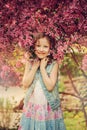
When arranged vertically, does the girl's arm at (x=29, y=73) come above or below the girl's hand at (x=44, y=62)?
below

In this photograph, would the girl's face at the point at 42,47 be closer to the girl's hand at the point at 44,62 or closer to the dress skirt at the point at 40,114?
the girl's hand at the point at 44,62

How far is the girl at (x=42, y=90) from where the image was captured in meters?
2.59

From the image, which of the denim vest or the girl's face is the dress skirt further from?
the girl's face

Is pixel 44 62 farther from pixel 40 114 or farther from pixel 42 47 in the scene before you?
pixel 40 114

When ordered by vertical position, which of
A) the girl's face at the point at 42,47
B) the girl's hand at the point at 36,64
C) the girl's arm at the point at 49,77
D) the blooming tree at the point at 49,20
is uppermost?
the blooming tree at the point at 49,20

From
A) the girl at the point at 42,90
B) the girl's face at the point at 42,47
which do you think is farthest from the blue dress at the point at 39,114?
the girl's face at the point at 42,47

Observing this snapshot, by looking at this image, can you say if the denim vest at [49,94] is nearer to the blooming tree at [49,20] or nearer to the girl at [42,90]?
the girl at [42,90]

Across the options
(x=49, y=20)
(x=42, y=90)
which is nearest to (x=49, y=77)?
(x=42, y=90)

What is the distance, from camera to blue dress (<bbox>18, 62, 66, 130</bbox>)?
8.49 ft

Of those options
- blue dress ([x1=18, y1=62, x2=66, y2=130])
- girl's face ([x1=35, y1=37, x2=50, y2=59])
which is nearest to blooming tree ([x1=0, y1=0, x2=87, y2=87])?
girl's face ([x1=35, y1=37, x2=50, y2=59])

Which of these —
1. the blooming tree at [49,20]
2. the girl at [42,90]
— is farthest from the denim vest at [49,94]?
the blooming tree at [49,20]

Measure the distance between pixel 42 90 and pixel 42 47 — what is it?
0.23m

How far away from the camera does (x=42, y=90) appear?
2600 mm

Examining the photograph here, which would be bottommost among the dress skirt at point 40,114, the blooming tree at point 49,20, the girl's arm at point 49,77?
the dress skirt at point 40,114
